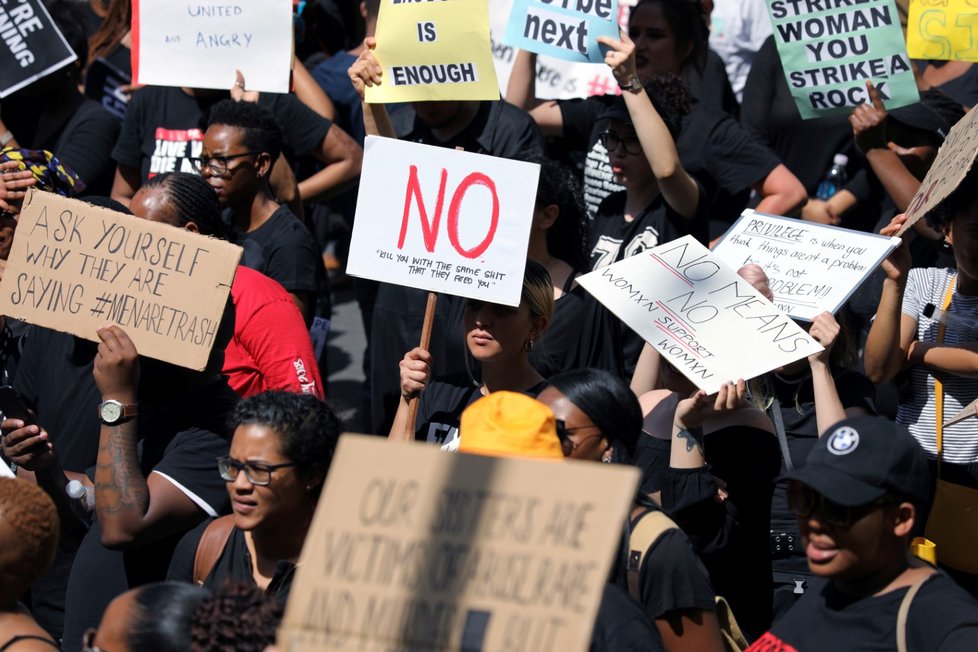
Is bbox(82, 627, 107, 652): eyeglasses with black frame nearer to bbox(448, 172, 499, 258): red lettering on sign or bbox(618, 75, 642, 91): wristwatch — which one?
bbox(448, 172, 499, 258): red lettering on sign

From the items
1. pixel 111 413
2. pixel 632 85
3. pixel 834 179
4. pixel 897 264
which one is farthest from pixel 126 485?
pixel 834 179

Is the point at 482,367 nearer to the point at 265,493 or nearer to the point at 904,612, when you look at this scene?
the point at 265,493

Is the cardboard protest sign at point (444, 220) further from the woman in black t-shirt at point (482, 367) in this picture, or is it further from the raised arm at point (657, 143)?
the raised arm at point (657, 143)

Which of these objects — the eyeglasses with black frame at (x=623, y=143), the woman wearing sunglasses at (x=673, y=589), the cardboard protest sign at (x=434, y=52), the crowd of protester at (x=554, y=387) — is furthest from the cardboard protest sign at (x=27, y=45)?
the woman wearing sunglasses at (x=673, y=589)

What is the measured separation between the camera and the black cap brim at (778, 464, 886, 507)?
3.18 meters

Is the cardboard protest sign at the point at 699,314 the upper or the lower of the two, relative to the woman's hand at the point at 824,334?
upper

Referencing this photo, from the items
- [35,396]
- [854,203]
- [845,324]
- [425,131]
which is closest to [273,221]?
[425,131]

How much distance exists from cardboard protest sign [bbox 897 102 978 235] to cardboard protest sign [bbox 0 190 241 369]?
7.36 ft

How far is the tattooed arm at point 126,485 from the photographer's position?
4074 millimetres

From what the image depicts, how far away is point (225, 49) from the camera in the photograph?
6.64 metres

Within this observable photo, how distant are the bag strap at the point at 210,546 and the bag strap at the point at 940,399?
2.35m

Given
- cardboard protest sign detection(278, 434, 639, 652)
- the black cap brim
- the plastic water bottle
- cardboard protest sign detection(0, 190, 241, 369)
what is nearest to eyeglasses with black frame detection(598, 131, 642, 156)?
the plastic water bottle

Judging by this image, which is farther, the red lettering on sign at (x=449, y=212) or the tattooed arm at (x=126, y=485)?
the red lettering on sign at (x=449, y=212)

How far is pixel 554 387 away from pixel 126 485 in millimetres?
1296
